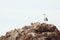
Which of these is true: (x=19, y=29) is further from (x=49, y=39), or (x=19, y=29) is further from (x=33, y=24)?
(x=49, y=39)

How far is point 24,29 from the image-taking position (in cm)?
6712

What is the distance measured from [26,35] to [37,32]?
2.44 metres

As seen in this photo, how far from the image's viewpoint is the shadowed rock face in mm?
63125

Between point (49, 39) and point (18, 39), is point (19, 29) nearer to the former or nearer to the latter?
point (18, 39)

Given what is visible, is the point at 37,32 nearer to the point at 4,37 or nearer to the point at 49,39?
the point at 49,39

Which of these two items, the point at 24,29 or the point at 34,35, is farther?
the point at 24,29

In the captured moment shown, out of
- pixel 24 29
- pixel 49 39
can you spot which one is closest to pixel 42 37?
pixel 49 39

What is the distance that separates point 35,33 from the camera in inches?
2514

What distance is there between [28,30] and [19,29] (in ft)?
9.61

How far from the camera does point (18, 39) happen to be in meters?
64.8

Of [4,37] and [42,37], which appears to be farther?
[4,37]

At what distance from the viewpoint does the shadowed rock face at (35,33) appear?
207 ft

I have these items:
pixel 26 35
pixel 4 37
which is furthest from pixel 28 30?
pixel 4 37

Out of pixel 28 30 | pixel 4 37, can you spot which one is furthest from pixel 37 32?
pixel 4 37
